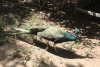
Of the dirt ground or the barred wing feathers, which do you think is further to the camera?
the barred wing feathers

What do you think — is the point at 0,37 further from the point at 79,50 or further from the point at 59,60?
the point at 79,50

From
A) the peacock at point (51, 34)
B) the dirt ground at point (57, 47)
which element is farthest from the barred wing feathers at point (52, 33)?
the dirt ground at point (57, 47)

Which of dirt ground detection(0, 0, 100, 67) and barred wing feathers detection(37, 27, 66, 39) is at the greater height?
barred wing feathers detection(37, 27, 66, 39)

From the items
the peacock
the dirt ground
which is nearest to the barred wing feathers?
the peacock

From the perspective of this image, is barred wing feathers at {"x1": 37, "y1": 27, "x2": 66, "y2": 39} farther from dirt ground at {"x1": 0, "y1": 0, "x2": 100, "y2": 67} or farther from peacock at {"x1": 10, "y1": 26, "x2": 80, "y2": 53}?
dirt ground at {"x1": 0, "y1": 0, "x2": 100, "y2": 67}

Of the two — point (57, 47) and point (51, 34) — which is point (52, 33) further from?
point (57, 47)

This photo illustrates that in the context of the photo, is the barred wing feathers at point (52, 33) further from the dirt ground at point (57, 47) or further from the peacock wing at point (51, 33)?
the dirt ground at point (57, 47)

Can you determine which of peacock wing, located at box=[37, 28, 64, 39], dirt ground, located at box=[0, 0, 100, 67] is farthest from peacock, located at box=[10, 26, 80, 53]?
dirt ground, located at box=[0, 0, 100, 67]

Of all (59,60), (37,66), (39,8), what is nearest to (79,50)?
(59,60)
